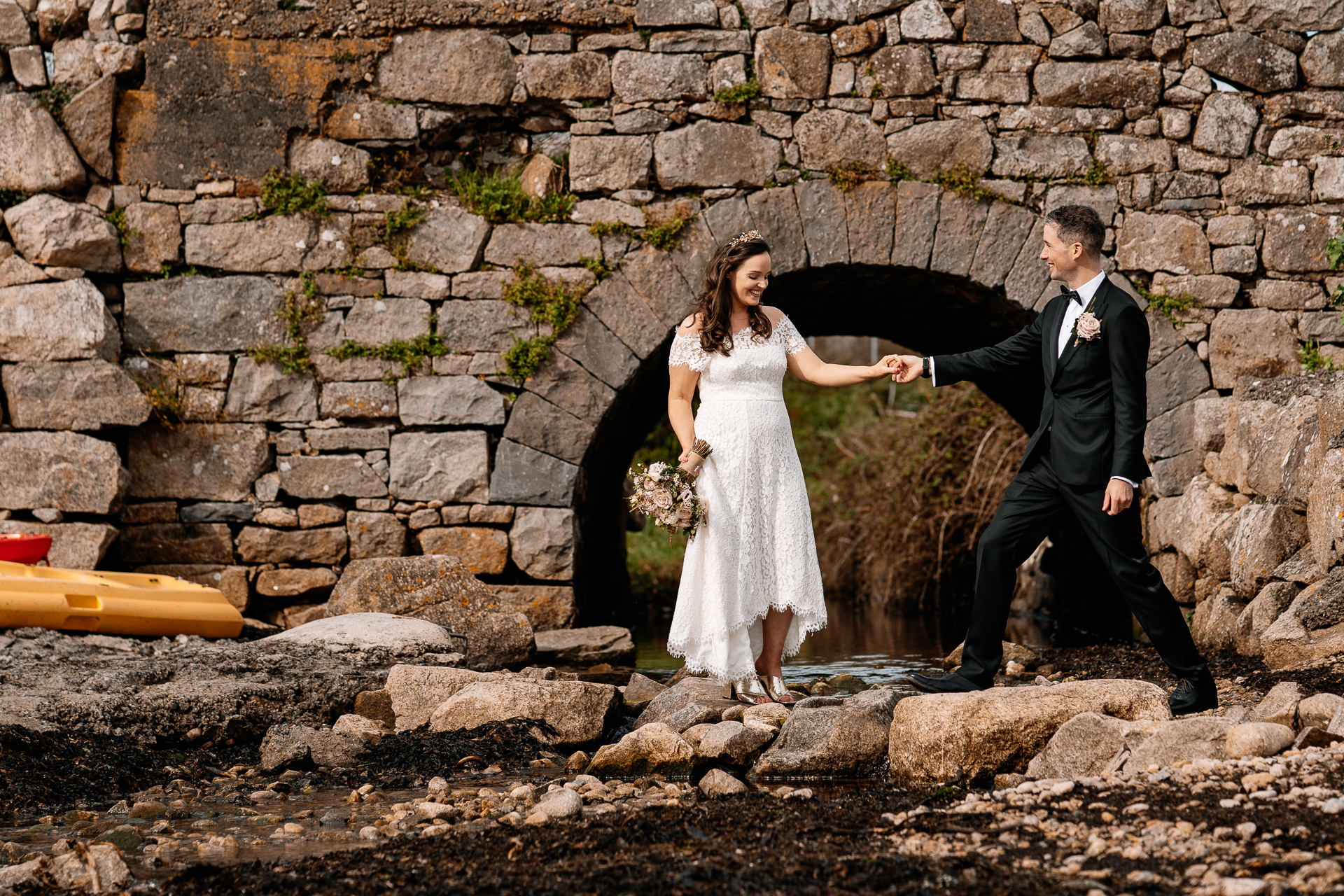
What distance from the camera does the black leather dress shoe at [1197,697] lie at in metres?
4.18

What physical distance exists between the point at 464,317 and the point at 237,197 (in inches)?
63.3

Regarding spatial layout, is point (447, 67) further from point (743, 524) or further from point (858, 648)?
point (858, 648)

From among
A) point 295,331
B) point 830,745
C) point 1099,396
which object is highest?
point 295,331

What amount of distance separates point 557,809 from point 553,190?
4.76 metres

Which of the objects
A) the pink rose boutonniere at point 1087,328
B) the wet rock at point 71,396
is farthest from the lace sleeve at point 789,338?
the wet rock at point 71,396

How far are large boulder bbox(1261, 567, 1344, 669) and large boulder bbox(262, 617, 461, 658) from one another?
3.91m

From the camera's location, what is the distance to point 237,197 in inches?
285

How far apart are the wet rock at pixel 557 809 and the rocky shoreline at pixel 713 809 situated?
2cm

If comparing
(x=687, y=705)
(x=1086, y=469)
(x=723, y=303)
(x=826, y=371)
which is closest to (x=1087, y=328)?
(x=1086, y=469)

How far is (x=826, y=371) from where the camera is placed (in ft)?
17.5

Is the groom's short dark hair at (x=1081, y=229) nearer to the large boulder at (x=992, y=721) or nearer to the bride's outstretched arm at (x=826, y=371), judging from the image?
the bride's outstretched arm at (x=826, y=371)

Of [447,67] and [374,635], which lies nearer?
[374,635]

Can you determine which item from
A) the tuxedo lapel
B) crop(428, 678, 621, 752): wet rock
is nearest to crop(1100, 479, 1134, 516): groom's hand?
the tuxedo lapel

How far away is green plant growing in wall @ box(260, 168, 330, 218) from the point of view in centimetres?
719
